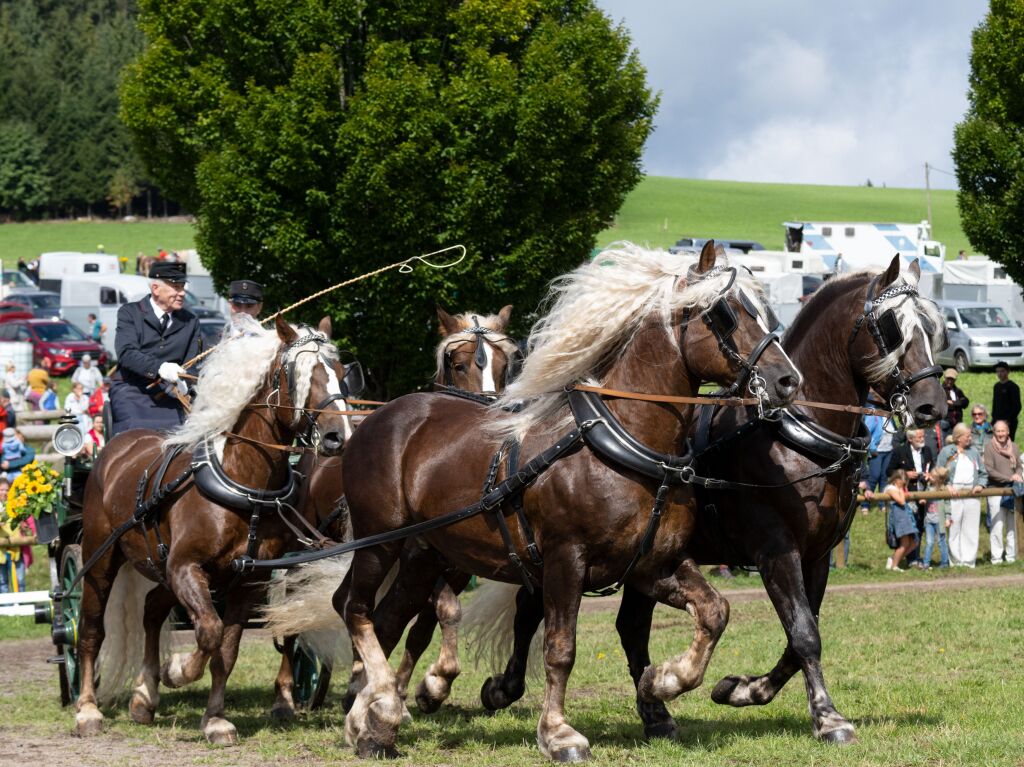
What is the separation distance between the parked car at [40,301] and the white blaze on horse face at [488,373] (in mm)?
39567

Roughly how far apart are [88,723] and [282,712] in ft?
4.00

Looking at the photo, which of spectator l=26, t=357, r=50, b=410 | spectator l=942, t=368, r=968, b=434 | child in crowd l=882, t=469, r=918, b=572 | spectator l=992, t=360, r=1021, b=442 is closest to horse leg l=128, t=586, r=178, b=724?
child in crowd l=882, t=469, r=918, b=572

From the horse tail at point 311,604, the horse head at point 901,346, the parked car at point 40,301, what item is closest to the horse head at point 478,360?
the horse tail at point 311,604

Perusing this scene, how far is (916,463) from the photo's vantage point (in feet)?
60.9

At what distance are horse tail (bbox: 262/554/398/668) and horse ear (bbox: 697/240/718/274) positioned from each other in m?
2.84

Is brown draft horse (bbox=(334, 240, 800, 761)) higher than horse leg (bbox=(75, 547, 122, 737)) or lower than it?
higher

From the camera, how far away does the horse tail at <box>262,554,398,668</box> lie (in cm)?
830

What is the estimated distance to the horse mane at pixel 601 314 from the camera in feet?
22.3

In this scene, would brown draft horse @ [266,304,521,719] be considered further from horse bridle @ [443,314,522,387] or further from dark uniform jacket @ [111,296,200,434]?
dark uniform jacket @ [111,296,200,434]

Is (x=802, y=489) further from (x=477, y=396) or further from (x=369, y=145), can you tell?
(x=369, y=145)

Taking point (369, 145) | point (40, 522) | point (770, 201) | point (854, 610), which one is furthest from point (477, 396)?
point (770, 201)

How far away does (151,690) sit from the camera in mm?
9031

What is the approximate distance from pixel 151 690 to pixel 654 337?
14.2 feet

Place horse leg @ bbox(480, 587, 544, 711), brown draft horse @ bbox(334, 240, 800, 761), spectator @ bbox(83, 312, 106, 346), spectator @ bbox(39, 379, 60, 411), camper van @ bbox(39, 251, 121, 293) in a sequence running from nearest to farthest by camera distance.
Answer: brown draft horse @ bbox(334, 240, 800, 761)
horse leg @ bbox(480, 587, 544, 711)
spectator @ bbox(39, 379, 60, 411)
spectator @ bbox(83, 312, 106, 346)
camper van @ bbox(39, 251, 121, 293)
